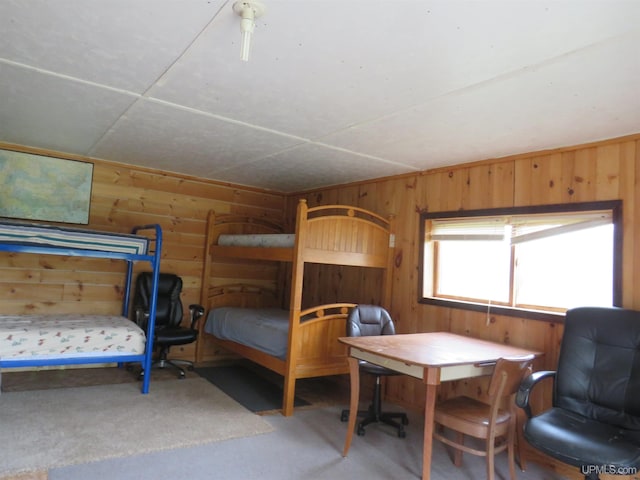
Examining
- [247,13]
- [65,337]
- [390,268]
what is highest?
[247,13]

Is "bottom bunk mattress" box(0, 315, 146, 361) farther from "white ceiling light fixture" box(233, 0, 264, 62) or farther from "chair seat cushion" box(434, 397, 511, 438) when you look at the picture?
"white ceiling light fixture" box(233, 0, 264, 62)

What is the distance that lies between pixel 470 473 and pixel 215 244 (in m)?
3.64

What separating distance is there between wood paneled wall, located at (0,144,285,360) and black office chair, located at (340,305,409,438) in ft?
7.89

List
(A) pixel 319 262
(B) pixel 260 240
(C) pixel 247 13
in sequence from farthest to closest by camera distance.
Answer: (B) pixel 260 240
(A) pixel 319 262
(C) pixel 247 13

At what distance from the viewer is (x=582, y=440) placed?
2.10 metres

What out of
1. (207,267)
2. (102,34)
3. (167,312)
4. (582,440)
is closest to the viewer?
(102,34)

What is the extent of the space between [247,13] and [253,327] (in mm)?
3105

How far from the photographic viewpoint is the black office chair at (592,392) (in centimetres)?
209

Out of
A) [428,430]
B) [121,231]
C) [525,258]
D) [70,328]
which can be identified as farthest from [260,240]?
[428,430]

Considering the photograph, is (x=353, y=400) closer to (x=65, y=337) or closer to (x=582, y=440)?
(x=582, y=440)

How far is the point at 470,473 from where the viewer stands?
273 centimetres

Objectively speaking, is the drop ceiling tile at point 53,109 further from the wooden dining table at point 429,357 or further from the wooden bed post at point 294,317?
the wooden dining table at point 429,357

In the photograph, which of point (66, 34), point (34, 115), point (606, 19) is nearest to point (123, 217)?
point (34, 115)

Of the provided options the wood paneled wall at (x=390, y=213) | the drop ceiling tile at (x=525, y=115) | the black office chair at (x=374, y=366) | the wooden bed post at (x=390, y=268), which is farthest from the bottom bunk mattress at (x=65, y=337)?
the drop ceiling tile at (x=525, y=115)
